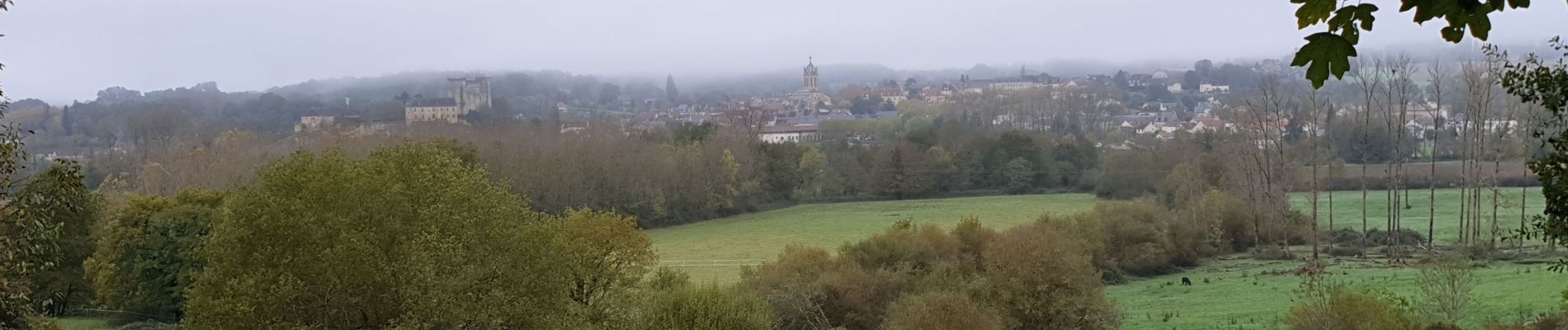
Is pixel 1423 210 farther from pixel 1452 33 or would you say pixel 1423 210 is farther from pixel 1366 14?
pixel 1366 14

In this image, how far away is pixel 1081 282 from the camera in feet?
66.2

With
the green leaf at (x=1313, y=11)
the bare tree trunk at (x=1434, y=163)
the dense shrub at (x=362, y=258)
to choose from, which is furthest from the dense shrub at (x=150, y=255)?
the bare tree trunk at (x=1434, y=163)

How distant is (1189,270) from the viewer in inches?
1328

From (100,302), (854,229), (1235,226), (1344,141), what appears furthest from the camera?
(1344,141)

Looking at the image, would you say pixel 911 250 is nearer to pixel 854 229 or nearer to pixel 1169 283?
pixel 1169 283

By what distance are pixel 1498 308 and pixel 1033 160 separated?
135 feet

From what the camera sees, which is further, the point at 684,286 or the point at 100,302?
the point at 100,302

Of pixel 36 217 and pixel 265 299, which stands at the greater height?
pixel 36 217

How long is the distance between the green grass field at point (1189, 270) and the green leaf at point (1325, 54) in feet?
59.6

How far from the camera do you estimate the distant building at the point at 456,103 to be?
111 meters

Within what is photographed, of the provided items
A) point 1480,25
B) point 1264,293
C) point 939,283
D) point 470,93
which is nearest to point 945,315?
point 939,283

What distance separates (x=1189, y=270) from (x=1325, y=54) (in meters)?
33.0

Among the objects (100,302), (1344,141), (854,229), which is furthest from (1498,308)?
(1344,141)

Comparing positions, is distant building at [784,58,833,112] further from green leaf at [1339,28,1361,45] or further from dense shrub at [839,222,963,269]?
green leaf at [1339,28,1361,45]
